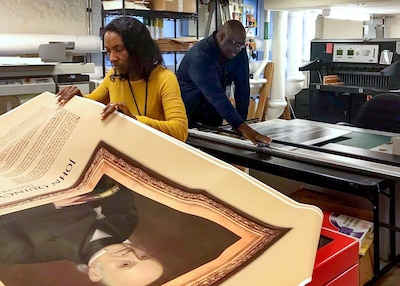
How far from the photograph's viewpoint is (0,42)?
3.03 metres

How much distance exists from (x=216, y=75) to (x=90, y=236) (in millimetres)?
1392

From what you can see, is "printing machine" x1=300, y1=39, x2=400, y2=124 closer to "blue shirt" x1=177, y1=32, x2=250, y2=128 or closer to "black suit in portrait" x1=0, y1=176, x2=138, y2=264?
"blue shirt" x1=177, y1=32, x2=250, y2=128

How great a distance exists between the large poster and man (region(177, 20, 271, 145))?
2.85 feet

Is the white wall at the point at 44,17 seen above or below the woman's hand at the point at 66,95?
above

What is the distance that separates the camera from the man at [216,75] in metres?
1.94

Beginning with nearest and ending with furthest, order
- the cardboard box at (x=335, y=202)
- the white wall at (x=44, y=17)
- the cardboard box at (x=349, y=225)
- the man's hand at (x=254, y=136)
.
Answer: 1. the cardboard box at (x=349, y=225)
2. the cardboard box at (x=335, y=202)
3. the man's hand at (x=254, y=136)
4. the white wall at (x=44, y=17)

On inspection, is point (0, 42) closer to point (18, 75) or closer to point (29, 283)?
point (18, 75)

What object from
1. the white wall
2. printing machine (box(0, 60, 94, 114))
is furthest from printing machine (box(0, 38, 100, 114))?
the white wall

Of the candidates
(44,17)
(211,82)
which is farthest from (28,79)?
(44,17)

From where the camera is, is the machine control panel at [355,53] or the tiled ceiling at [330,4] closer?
the machine control panel at [355,53]

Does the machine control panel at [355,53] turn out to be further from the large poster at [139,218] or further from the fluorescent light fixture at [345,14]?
the large poster at [139,218]

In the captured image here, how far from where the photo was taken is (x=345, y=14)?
15.6 ft

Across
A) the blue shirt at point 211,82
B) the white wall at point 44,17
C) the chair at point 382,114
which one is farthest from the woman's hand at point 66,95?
the white wall at point 44,17

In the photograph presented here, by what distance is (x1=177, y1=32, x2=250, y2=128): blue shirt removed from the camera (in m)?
1.95
